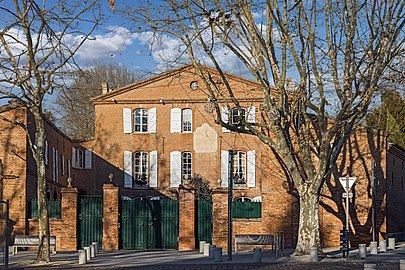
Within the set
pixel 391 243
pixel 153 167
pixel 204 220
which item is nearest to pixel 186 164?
pixel 153 167

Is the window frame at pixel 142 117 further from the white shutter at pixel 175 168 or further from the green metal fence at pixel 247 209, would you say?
the green metal fence at pixel 247 209

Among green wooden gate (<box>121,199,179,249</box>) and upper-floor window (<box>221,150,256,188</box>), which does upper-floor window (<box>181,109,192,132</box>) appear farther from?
green wooden gate (<box>121,199,179,249</box>)

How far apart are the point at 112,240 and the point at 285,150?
1006cm

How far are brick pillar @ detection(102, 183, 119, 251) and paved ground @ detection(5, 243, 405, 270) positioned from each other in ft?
6.95

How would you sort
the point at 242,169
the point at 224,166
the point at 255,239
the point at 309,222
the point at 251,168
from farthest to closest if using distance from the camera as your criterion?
the point at 224,166 < the point at 242,169 < the point at 251,168 < the point at 255,239 < the point at 309,222

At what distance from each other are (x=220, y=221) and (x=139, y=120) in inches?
891

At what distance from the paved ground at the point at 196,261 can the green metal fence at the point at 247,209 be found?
2399 mm

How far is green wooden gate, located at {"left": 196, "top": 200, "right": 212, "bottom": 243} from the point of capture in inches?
1225

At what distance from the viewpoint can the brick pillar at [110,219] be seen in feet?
103

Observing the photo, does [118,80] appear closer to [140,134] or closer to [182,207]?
[140,134]

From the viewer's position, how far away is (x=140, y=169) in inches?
2035

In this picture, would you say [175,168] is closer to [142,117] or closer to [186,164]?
[186,164]

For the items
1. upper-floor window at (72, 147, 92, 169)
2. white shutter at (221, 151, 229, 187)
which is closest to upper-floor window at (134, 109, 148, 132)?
upper-floor window at (72, 147, 92, 169)

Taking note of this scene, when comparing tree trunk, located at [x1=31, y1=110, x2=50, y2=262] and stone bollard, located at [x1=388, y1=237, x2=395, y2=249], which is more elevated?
tree trunk, located at [x1=31, y1=110, x2=50, y2=262]
